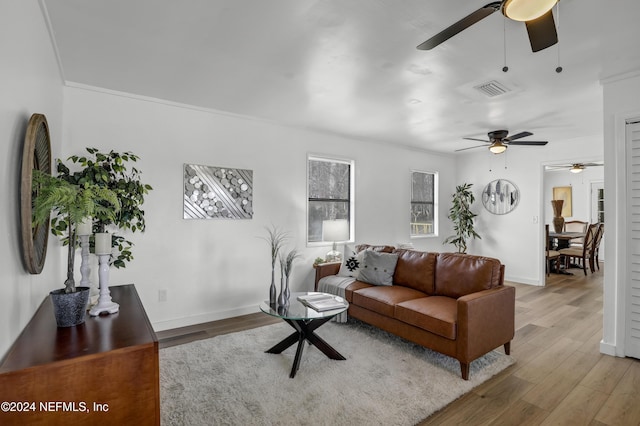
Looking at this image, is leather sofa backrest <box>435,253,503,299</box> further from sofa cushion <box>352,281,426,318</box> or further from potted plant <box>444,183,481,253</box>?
potted plant <box>444,183,481,253</box>

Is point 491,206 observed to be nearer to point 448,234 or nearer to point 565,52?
point 448,234

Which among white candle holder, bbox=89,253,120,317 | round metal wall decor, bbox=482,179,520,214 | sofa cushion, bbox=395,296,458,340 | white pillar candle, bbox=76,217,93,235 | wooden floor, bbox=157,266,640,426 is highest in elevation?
round metal wall decor, bbox=482,179,520,214

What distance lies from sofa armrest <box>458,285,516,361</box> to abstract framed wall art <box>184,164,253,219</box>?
2693mm

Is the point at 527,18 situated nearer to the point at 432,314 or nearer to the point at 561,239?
the point at 432,314

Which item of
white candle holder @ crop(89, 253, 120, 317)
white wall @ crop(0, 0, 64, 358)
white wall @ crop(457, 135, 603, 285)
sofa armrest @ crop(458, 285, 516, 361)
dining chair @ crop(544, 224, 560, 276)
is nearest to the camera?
white wall @ crop(0, 0, 64, 358)

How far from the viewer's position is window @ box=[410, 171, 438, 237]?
6254mm

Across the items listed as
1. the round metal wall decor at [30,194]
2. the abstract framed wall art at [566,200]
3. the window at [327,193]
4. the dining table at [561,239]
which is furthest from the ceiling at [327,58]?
the abstract framed wall art at [566,200]

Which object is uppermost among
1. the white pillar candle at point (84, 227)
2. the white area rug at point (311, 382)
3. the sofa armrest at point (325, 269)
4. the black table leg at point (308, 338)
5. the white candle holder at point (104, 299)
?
the white pillar candle at point (84, 227)

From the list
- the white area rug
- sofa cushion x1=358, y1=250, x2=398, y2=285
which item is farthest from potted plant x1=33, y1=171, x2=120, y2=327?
sofa cushion x1=358, y1=250, x2=398, y2=285

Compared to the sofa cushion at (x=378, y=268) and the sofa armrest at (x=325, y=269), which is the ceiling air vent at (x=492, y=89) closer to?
the sofa cushion at (x=378, y=268)

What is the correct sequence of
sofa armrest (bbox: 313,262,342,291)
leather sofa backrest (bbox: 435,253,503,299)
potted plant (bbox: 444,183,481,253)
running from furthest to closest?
potted plant (bbox: 444,183,481,253) → sofa armrest (bbox: 313,262,342,291) → leather sofa backrest (bbox: 435,253,503,299)

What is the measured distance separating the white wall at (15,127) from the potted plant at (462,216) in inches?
249

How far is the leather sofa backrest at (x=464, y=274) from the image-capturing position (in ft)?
9.45

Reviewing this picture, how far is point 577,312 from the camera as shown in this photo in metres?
4.14
